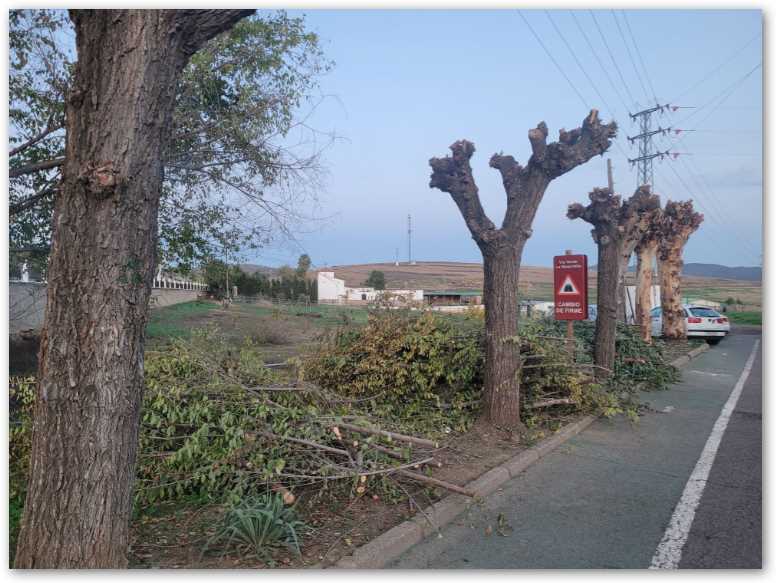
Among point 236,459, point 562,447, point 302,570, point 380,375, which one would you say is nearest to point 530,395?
point 562,447

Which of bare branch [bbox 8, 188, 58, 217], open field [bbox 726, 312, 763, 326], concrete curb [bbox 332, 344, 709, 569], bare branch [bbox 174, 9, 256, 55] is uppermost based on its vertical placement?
bare branch [bbox 174, 9, 256, 55]

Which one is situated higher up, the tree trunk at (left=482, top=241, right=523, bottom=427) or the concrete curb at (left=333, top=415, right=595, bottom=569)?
the tree trunk at (left=482, top=241, right=523, bottom=427)

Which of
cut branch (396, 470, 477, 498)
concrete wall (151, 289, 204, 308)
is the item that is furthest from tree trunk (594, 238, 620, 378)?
concrete wall (151, 289, 204, 308)

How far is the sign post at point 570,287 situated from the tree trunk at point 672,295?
1437 cm

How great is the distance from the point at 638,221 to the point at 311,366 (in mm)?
7988

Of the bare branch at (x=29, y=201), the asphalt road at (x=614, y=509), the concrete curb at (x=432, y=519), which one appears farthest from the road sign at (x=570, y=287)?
the bare branch at (x=29, y=201)

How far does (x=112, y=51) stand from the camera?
10.8ft

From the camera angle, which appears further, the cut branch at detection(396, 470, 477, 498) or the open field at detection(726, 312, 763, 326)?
the open field at detection(726, 312, 763, 326)

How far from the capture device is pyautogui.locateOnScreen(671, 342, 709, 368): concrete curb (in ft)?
53.1

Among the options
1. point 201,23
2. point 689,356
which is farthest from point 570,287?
point 689,356

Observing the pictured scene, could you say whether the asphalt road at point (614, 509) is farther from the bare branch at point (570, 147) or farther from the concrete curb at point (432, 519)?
the bare branch at point (570, 147)

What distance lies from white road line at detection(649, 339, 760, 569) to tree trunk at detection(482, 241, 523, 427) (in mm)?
2126

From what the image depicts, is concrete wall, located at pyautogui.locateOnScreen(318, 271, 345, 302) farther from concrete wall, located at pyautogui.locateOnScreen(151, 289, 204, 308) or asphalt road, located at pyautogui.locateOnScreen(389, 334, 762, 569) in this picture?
asphalt road, located at pyautogui.locateOnScreen(389, 334, 762, 569)

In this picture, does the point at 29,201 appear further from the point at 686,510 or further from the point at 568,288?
the point at 686,510
